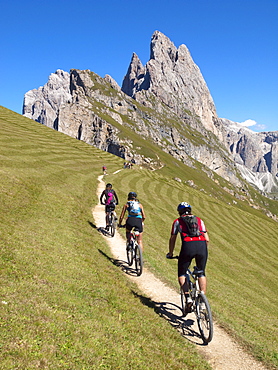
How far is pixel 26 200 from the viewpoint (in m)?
21.4

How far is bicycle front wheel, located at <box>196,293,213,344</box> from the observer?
8491mm

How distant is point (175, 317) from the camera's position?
1045 cm

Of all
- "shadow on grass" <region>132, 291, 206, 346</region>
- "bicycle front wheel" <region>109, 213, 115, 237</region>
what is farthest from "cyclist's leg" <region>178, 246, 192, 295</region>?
"bicycle front wheel" <region>109, 213, 115, 237</region>

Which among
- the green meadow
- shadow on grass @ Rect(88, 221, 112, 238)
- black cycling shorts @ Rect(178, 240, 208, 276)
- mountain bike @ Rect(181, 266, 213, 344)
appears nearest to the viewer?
the green meadow

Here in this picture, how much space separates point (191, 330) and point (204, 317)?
45.6 inches

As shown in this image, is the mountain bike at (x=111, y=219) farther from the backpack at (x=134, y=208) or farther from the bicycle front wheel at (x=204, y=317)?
the bicycle front wheel at (x=204, y=317)

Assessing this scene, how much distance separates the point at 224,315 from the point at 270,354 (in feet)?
9.75

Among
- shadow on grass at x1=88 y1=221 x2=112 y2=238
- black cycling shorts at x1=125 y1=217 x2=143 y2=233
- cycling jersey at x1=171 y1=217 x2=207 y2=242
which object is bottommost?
shadow on grass at x1=88 y1=221 x2=112 y2=238

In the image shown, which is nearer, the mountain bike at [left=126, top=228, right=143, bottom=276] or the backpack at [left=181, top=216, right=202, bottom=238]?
the backpack at [left=181, top=216, right=202, bottom=238]

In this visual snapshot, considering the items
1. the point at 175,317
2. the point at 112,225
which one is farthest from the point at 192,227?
the point at 112,225

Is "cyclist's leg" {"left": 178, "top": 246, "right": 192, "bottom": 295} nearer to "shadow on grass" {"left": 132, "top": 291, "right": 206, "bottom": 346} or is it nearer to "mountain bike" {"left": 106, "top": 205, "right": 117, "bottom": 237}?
"shadow on grass" {"left": 132, "top": 291, "right": 206, "bottom": 346}

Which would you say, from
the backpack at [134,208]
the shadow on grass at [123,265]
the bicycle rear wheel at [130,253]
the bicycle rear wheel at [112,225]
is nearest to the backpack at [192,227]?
the backpack at [134,208]

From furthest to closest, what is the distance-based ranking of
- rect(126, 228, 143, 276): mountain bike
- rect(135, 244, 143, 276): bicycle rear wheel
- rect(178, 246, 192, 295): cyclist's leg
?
rect(126, 228, 143, 276): mountain bike → rect(135, 244, 143, 276): bicycle rear wheel → rect(178, 246, 192, 295): cyclist's leg

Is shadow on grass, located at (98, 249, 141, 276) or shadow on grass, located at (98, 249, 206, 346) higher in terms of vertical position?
shadow on grass, located at (98, 249, 206, 346)
